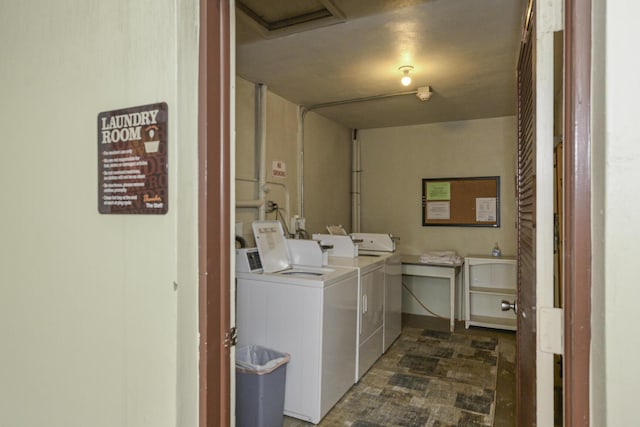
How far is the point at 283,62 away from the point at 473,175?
2.75 m

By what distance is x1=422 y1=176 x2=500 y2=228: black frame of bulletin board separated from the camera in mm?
4398

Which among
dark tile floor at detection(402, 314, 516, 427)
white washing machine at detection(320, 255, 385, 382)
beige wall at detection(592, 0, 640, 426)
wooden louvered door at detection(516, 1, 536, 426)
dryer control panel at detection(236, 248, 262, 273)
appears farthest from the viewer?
white washing machine at detection(320, 255, 385, 382)

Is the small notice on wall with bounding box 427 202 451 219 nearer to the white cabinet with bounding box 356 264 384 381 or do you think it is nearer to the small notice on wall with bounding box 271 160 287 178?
the white cabinet with bounding box 356 264 384 381

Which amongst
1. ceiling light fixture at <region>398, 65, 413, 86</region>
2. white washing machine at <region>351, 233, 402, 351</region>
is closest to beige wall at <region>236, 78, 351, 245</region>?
white washing machine at <region>351, 233, 402, 351</region>

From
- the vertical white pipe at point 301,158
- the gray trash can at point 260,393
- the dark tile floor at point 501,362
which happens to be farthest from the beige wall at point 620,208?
the vertical white pipe at point 301,158

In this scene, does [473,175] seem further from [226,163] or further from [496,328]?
[226,163]

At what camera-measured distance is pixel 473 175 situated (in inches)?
176

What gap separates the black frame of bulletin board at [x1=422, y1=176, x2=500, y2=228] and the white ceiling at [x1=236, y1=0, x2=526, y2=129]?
0.92 m

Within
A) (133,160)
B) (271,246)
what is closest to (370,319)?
(271,246)

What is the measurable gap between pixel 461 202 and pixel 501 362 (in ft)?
6.21

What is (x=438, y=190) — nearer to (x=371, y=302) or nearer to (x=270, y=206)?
(x=371, y=302)

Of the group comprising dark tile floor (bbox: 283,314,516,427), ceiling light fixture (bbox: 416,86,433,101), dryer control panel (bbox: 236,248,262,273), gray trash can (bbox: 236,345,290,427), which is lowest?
dark tile floor (bbox: 283,314,516,427)

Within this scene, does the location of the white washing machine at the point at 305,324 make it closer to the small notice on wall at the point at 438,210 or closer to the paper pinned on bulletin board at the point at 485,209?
the small notice on wall at the point at 438,210

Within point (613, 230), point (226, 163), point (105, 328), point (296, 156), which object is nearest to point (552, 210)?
point (613, 230)
